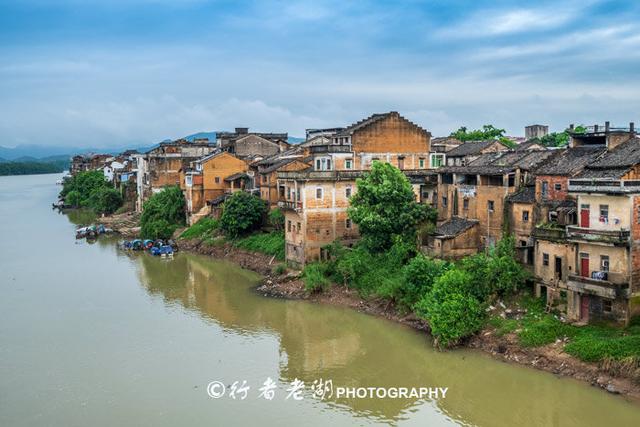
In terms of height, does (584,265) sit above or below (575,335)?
above

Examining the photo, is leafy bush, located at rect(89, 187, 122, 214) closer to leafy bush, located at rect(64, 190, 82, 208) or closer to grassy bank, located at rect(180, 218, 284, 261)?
leafy bush, located at rect(64, 190, 82, 208)

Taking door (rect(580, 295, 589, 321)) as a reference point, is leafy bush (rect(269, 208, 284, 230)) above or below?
above

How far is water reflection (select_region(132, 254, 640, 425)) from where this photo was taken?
60.7 feet

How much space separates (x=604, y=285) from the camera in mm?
20719

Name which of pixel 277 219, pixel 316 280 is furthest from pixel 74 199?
pixel 316 280

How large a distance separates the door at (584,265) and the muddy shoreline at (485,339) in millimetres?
2666

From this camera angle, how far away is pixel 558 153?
27562 millimetres

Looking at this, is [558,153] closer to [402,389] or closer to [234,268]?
[402,389]

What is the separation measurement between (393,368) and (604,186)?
951 centimetres

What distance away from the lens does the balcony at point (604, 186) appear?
20.5 m

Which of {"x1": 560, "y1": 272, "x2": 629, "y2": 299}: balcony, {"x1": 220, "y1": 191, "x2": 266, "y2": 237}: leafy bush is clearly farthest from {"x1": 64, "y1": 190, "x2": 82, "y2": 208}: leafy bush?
{"x1": 560, "y1": 272, "x2": 629, "y2": 299}: balcony

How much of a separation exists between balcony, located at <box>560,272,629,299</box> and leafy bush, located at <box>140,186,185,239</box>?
34430mm

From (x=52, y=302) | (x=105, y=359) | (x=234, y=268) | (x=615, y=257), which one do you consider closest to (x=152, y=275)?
(x=234, y=268)

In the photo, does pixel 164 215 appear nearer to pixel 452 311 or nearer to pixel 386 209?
pixel 386 209
